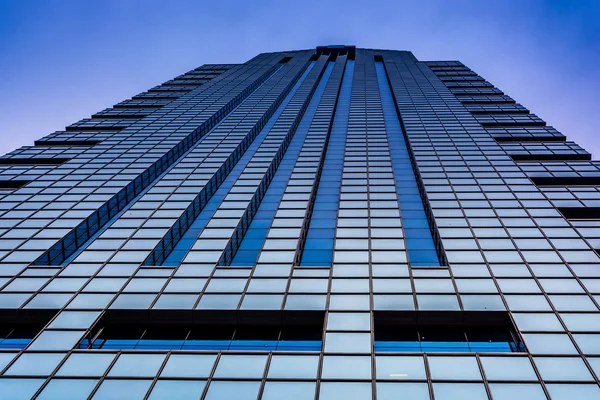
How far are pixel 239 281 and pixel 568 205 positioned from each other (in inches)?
1037

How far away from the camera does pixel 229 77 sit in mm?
99875

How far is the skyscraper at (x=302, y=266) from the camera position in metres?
21.2

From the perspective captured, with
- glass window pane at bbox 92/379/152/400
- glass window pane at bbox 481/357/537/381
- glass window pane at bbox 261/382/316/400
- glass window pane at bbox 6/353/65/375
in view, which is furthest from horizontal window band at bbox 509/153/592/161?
glass window pane at bbox 6/353/65/375

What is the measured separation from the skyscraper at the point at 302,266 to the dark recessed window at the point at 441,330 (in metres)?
0.09

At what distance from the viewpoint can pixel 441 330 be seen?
25.6 metres

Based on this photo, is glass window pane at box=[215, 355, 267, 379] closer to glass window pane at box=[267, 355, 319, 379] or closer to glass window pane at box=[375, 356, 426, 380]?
glass window pane at box=[267, 355, 319, 379]

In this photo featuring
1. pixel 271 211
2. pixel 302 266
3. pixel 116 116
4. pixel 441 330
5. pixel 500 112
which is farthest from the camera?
pixel 116 116

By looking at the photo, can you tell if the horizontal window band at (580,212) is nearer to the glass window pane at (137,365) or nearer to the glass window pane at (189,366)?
the glass window pane at (189,366)

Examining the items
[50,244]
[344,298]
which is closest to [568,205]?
[344,298]

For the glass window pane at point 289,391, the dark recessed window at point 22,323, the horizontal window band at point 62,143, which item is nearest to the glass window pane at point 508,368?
the glass window pane at point 289,391

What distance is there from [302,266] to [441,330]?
8.41 m

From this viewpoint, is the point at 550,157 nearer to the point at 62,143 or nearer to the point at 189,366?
the point at 189,366

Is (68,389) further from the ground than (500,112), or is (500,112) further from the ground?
(500,112)

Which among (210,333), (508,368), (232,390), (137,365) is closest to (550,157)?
(508,368)
